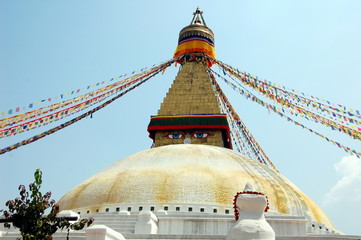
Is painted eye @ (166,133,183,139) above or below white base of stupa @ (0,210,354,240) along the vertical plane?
above

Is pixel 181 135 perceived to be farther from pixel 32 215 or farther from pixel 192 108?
pixel 32 215

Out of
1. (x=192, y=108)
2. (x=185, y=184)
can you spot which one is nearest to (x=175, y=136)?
(x=192, y=108)

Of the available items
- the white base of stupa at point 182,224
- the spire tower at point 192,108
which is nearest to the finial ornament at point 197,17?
the spire tower at point 192,108

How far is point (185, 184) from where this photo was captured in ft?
43.3

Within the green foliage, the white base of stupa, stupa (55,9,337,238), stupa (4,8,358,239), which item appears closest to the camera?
the green foliage

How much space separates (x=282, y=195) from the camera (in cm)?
1365

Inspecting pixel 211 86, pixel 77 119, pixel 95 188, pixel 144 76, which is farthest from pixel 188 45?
pixel 95 188

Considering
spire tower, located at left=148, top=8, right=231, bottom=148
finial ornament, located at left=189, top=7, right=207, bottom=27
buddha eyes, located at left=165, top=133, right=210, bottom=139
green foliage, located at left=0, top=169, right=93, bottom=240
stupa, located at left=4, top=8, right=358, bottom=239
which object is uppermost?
finial ornament, located at left=189, top=7, right=207, bottom=27

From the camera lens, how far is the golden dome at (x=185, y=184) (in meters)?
13.0

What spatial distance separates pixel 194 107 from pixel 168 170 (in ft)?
30.7

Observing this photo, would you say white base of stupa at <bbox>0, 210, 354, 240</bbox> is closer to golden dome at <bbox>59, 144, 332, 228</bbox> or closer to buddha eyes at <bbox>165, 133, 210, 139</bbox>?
golden dome at <bbox>59, 144, 332, 228</bbox>

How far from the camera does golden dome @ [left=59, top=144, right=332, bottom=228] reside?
13.0 meters

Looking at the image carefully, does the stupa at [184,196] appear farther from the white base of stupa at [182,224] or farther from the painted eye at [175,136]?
the painted eye at [175,136]

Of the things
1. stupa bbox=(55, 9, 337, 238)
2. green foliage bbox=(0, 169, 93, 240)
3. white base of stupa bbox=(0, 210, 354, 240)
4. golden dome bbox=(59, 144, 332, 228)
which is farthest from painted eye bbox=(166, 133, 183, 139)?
green foliage bbox=(0, 169, 93, 240)
